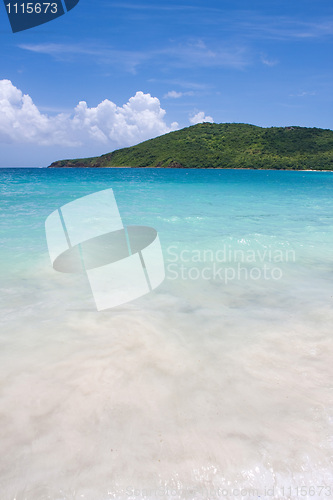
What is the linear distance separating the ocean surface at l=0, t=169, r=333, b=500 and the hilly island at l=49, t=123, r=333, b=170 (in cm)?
9585

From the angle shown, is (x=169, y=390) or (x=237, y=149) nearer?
(x=169, y=390)

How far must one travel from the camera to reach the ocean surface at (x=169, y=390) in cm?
193

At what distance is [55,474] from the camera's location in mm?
1937

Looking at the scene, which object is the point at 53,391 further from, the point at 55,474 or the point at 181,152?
the point at 181,152

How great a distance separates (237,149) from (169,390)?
110788mm

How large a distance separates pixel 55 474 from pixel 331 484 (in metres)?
1.69

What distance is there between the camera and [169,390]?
267cm

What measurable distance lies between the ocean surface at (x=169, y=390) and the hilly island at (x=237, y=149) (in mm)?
95854

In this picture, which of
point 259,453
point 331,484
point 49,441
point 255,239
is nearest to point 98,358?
point 49,441

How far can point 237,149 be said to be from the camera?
105m

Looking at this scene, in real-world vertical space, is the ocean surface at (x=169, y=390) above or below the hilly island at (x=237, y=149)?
below

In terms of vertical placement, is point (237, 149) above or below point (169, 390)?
above

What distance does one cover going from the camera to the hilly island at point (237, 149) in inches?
3687

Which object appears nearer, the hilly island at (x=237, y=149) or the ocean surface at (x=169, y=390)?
the ocean surface at (x=169, y=390)
